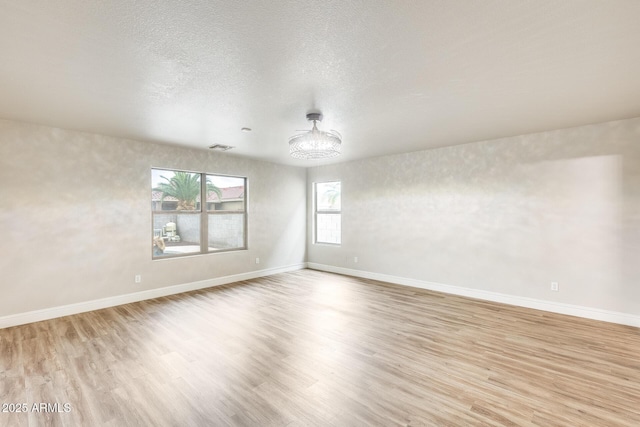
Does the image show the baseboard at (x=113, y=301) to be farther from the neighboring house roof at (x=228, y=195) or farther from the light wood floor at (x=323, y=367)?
the neighboring house roof at (x=228, y=195)

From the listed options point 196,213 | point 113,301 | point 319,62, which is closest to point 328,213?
point 196,213

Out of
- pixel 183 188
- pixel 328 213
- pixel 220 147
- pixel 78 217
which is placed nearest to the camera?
pixel 78 217

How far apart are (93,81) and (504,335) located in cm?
489

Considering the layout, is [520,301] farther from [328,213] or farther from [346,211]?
[328,213]

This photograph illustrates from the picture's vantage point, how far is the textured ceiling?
1.63 meters

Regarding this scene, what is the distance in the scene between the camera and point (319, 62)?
216 centimetres

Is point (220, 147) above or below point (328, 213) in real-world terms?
above

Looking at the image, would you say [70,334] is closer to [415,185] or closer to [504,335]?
[504,335]

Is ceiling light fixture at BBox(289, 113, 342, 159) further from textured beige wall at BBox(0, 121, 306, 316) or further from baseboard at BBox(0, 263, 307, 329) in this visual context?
baseboard at BBox(0, 263, 307, 329)

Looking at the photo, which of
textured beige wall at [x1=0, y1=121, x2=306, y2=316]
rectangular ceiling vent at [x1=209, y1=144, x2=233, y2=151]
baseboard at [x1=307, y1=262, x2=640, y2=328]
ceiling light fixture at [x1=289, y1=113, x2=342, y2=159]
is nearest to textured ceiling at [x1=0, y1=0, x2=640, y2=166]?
ceiling light fixture at [x1=289, y1=113, x2=342, y2=159]

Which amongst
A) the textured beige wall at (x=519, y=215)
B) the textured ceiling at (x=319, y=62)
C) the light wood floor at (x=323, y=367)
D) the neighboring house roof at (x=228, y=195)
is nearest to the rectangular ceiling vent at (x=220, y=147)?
the neighboring house roof at (x=228, y=195)

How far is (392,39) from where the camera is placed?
188cm

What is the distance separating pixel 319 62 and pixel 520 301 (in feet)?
14.6

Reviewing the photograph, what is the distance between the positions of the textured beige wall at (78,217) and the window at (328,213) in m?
2.68
